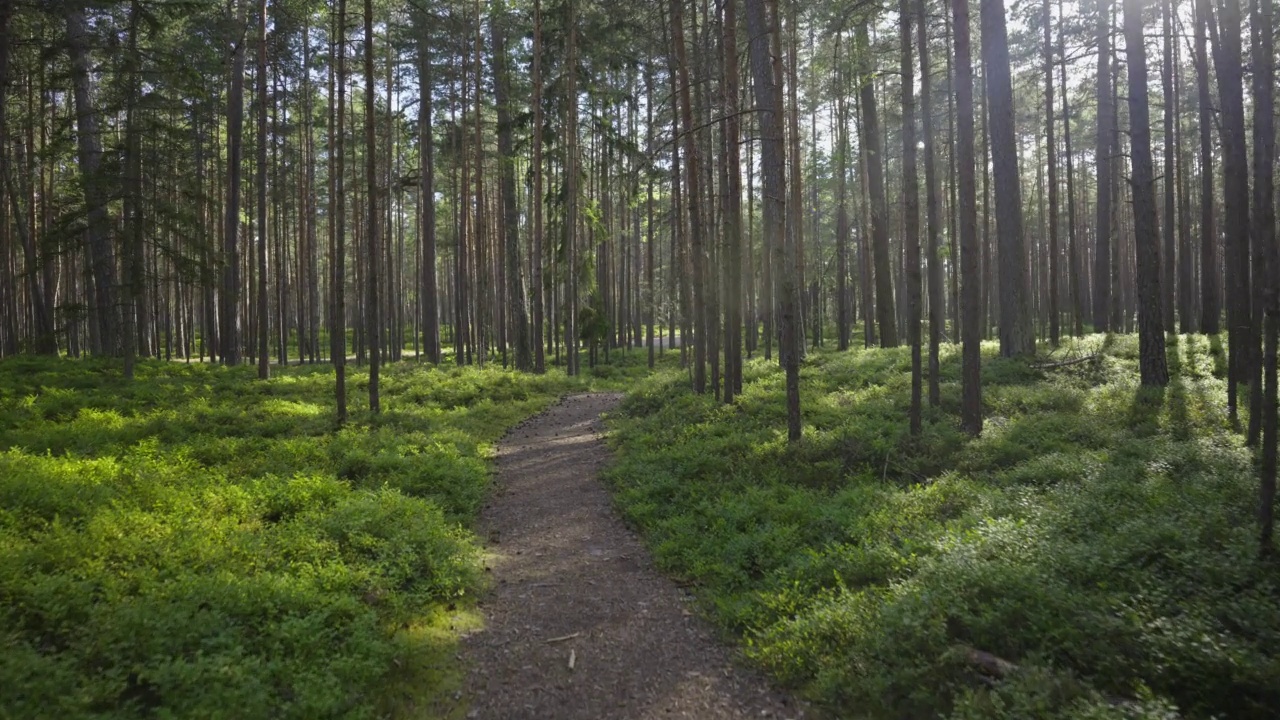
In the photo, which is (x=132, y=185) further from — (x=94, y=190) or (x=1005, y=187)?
(x=1005, y=187)

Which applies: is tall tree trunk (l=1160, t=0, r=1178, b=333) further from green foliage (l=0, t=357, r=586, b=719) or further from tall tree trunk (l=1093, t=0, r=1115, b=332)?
green foliage (l=0, t=357, r=586, b=719)

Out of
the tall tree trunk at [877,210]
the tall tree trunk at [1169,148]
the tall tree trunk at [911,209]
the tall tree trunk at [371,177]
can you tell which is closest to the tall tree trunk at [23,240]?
the tall tree trunk at [371,177]

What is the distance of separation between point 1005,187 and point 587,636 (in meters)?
14.0

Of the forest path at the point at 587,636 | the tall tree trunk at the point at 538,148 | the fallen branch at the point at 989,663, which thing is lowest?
the forest path at the point at 587,636

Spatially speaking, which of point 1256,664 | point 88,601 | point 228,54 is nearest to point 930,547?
point 1256,664

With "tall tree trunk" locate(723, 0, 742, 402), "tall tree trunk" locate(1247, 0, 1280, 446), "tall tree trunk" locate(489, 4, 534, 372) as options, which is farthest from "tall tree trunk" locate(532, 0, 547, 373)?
"tall tree trunk" locate(1247, 0, 1280, 446)

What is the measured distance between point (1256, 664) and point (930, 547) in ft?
8.26

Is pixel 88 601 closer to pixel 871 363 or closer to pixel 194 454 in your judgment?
pixel 194 454

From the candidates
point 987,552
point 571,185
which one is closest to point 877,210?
point 571,185

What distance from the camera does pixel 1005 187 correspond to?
14.7 meters

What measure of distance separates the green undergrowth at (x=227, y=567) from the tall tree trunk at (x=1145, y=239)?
13.8 meters

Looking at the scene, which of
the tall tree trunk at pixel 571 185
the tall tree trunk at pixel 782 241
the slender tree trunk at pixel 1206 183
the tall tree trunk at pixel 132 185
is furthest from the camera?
the tall tree trunk at pixel 571 185

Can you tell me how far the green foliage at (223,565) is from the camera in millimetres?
4230

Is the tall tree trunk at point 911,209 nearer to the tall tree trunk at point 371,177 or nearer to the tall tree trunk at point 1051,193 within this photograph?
the tall tree trunk at point 371,177
